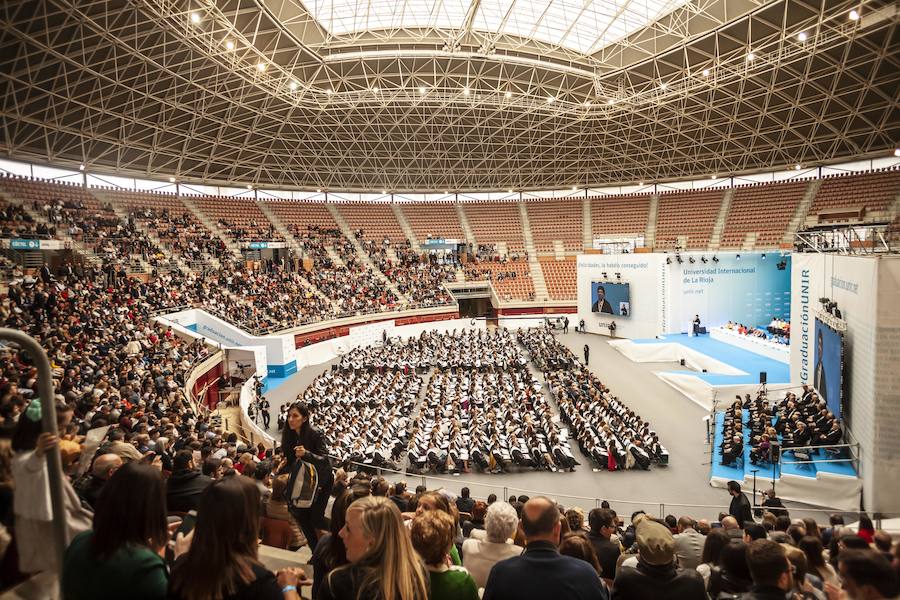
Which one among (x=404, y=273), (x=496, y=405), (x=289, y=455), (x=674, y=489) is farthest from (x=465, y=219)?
(x=289, y=455)

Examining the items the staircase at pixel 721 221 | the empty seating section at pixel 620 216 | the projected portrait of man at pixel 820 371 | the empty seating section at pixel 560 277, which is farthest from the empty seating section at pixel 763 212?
the projected portrait of man at pixel 820 371

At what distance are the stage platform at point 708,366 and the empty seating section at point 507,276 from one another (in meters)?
11.6

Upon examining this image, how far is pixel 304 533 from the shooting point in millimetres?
4250

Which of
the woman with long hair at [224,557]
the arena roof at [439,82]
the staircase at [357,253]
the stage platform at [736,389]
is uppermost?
the arena roof at [439,82]

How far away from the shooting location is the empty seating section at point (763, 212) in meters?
36.1

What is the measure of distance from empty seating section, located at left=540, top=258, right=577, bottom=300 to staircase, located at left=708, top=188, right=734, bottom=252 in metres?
10.3

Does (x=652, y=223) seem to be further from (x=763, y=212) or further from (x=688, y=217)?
(x=763, y=212)

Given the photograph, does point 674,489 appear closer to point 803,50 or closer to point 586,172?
point 803,50

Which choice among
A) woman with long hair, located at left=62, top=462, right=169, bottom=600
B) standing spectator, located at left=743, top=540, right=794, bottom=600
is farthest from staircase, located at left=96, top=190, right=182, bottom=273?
standing spectator, located at left=743, top=540, right=794, bottom=600

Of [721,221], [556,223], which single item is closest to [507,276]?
[556,223]

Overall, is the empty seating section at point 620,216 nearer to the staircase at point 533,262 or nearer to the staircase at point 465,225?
the staircase at point 533,262

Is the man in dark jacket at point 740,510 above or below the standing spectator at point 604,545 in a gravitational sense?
below

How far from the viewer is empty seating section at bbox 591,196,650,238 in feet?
141

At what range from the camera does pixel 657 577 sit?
3143 mm
